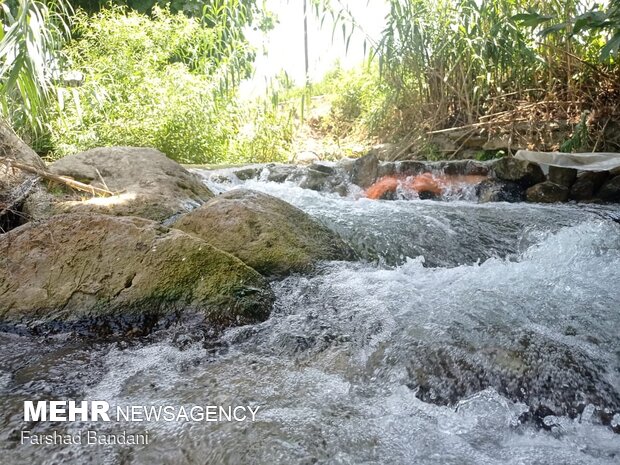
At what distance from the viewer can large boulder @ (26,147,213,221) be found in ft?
9.89

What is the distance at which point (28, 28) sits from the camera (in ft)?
8.14

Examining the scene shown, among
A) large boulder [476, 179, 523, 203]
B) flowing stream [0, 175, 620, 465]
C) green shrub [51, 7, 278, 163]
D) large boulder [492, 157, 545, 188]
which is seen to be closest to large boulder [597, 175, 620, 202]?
large boulder [492, 157, 545, 188]

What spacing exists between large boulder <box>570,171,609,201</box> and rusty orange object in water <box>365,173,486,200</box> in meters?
0.80

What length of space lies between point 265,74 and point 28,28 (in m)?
3.12

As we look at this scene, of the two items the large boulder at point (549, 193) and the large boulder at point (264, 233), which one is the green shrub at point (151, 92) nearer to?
the large boulder at point (264, 233)

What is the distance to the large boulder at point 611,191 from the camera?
4191mm

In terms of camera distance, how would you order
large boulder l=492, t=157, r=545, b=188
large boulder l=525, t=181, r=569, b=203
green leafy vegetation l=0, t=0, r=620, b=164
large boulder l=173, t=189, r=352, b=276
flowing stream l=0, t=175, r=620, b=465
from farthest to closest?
green leafy vegetation l=0, t=0, r=620, b=164 → large boulder l=492, t=157, r=545, b=188 → large boulder l=525, t=181, r=569, b=203 → large boulder l=173, t=189, r=352, b=276 → flowing stream l=0, t=175, r=620, b=465

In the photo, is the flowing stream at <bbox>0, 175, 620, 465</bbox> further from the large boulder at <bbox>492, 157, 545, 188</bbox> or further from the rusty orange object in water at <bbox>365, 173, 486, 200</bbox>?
the rusty orange object in water at <bbox>365, 173, 486, 200</bbox>

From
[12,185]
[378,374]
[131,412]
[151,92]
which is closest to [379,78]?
[151,92]

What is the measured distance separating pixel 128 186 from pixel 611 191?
3.80 metres

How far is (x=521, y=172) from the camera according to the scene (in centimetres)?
448

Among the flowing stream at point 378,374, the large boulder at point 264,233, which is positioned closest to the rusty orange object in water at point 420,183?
the large boulder at point 264,233

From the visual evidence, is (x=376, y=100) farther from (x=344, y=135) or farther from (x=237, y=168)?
(x=237, y=168)

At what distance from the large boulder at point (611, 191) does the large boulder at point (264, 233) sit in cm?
271
